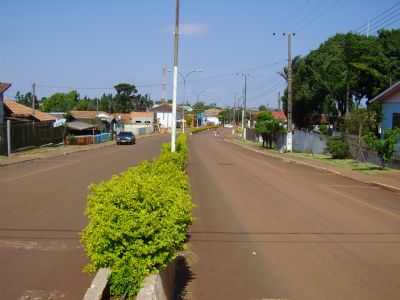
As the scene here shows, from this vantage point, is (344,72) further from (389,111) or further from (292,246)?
(292,246)

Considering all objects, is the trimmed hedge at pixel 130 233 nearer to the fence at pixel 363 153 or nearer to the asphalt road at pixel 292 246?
the asphalt road at pixel 292 246

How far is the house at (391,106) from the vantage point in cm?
3547

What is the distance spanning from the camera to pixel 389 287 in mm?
7336

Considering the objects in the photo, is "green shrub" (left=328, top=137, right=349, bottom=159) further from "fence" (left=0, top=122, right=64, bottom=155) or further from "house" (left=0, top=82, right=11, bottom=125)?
"house" (left=0, top=82, right=11, bottom=125)

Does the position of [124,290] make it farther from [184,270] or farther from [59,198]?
[59,198]

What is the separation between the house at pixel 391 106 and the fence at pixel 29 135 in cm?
2342

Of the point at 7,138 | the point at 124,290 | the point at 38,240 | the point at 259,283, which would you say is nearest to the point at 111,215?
the point at 124,290

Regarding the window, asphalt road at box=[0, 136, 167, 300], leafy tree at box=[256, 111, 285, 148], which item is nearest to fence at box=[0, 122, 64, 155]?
asphalt road at box=[0, 136, 167, 300]

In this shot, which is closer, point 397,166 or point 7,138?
point 397,166

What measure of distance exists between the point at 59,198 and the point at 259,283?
892cm

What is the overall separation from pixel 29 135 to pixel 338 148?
22.2m

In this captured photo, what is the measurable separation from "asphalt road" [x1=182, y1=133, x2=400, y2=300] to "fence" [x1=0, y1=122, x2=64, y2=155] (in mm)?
20049

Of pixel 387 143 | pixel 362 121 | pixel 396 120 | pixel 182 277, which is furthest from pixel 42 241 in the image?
pixel 362 121

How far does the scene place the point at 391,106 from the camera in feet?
120
